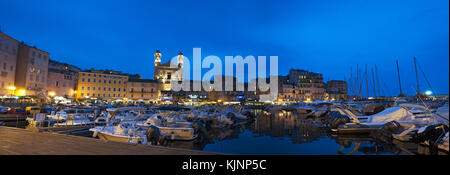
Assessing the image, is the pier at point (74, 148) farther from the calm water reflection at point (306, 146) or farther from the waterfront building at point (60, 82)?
the waterfront building at point (60, 82)

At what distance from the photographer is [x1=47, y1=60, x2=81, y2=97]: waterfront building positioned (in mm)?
58781

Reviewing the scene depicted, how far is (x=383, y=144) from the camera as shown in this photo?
1415 cm

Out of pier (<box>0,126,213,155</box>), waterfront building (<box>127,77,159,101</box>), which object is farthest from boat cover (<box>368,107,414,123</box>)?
waterfront building (<box>127,77,159,101</box>)

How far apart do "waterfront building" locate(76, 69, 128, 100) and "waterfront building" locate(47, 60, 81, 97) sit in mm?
2057

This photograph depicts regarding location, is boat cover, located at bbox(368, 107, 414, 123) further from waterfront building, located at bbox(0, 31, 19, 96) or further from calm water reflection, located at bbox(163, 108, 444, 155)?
waterfront building, located at bbox(0, 31, 19, 96)

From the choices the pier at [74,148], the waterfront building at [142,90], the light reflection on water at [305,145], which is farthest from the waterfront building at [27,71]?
the pier at [74,148]

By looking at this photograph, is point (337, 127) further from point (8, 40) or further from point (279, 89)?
point (279, 89)

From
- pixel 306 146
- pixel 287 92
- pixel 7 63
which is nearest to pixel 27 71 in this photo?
pixel 7 63

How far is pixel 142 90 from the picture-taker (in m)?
74.6

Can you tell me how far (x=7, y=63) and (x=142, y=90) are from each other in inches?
1372
